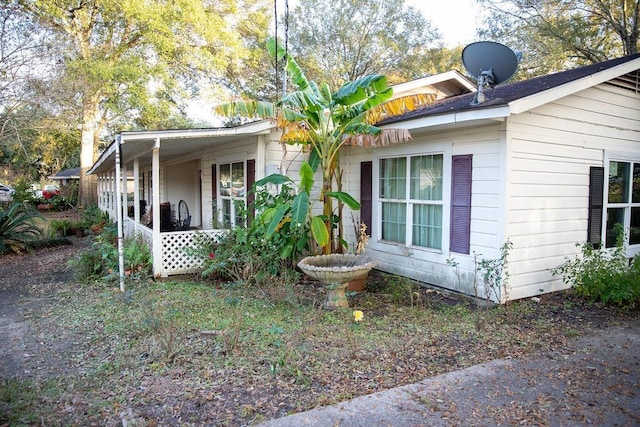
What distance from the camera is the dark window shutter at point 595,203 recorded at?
7098mm

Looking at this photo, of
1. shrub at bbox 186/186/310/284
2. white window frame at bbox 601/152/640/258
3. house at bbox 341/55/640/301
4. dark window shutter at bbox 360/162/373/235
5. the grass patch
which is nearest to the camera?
the grass patch

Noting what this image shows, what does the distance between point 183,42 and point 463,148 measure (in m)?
16.8

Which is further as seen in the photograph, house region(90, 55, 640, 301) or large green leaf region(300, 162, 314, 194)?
large green leaf region(300, 162, 314, 194)

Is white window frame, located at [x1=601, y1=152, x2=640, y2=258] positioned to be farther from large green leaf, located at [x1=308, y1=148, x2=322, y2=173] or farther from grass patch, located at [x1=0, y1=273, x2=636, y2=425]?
large green leaf, located at [x1=308, y1=148, x2=322, y2=173]

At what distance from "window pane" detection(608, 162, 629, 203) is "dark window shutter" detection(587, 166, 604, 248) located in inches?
12.8

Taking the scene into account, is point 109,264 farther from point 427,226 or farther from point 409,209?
point 427,226

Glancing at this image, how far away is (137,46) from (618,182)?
20.1 meters

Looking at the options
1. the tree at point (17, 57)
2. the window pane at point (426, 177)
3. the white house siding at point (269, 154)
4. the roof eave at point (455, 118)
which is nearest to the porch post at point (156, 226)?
the white house siding at point (269, 154)

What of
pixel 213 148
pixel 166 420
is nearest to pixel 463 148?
pixel 166 420

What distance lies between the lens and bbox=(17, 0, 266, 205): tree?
17047mm

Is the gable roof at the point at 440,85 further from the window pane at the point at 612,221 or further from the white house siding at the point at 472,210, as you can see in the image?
the window pane at the point at 612,221

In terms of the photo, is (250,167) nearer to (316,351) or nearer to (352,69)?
(316,351)

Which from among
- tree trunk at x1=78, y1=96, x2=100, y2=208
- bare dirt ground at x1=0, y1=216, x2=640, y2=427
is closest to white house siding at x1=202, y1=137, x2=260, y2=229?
bare dirt ground at x1=0, y1=216, x2=640, y2=427

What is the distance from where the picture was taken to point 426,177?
7.25m
